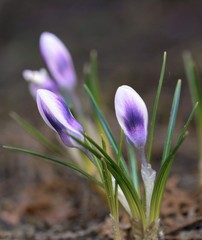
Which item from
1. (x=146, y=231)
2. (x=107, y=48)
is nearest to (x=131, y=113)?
(x=146, y=231)

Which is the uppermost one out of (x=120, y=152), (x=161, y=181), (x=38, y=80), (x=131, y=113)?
(x=38, y=80)

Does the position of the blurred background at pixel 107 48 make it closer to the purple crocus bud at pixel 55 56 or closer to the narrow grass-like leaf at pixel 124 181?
the purple crocus bud at pixel 55 56

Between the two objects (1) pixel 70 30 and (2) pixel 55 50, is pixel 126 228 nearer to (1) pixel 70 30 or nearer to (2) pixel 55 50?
(2) pixel 55 50

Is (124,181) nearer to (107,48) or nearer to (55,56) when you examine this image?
(55,56)

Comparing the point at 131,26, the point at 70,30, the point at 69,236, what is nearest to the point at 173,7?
the point at 131,26

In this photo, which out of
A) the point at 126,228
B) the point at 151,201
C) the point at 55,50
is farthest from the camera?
the point at 55,50

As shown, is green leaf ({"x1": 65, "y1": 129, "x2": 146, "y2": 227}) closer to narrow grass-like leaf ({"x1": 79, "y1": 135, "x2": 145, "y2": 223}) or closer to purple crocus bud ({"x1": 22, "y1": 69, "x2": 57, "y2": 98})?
narrow grass-like leaf ({"x1": 79, "y1": 135, "x2": 145, "y2": 223})
